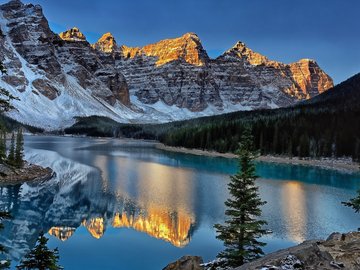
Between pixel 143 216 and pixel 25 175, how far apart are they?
80.5ft

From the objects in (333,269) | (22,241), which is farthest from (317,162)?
(333,269)

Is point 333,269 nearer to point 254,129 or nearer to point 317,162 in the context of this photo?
point 317,162

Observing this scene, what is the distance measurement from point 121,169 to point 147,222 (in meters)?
40.5

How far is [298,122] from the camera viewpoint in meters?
128

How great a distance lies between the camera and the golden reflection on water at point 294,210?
33.9 m

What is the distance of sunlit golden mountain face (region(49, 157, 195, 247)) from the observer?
33.4 meters

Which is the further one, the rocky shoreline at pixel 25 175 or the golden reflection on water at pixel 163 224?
the rocky shoreline at pixel 25 175

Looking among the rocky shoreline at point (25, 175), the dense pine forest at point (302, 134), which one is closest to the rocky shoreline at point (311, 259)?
the rocky shoreline at point (25, 175)

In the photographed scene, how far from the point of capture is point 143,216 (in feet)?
127

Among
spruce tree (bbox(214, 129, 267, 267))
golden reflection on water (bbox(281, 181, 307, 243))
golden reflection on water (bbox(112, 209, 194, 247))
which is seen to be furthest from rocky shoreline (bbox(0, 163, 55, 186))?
spruce tree (bbox(214, 129, 267, 267))

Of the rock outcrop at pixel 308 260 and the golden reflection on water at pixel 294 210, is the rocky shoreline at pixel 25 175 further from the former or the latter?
the rock outcrop at pixel 308 260

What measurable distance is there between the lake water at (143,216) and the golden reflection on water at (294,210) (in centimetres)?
10

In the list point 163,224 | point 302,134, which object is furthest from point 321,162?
point 163,224

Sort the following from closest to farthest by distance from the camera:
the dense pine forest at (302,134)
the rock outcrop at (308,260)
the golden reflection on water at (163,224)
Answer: the rock outcrop at (308,260)
the golden reflection on water at (163,224)
the dense pine forest at (302,134)
